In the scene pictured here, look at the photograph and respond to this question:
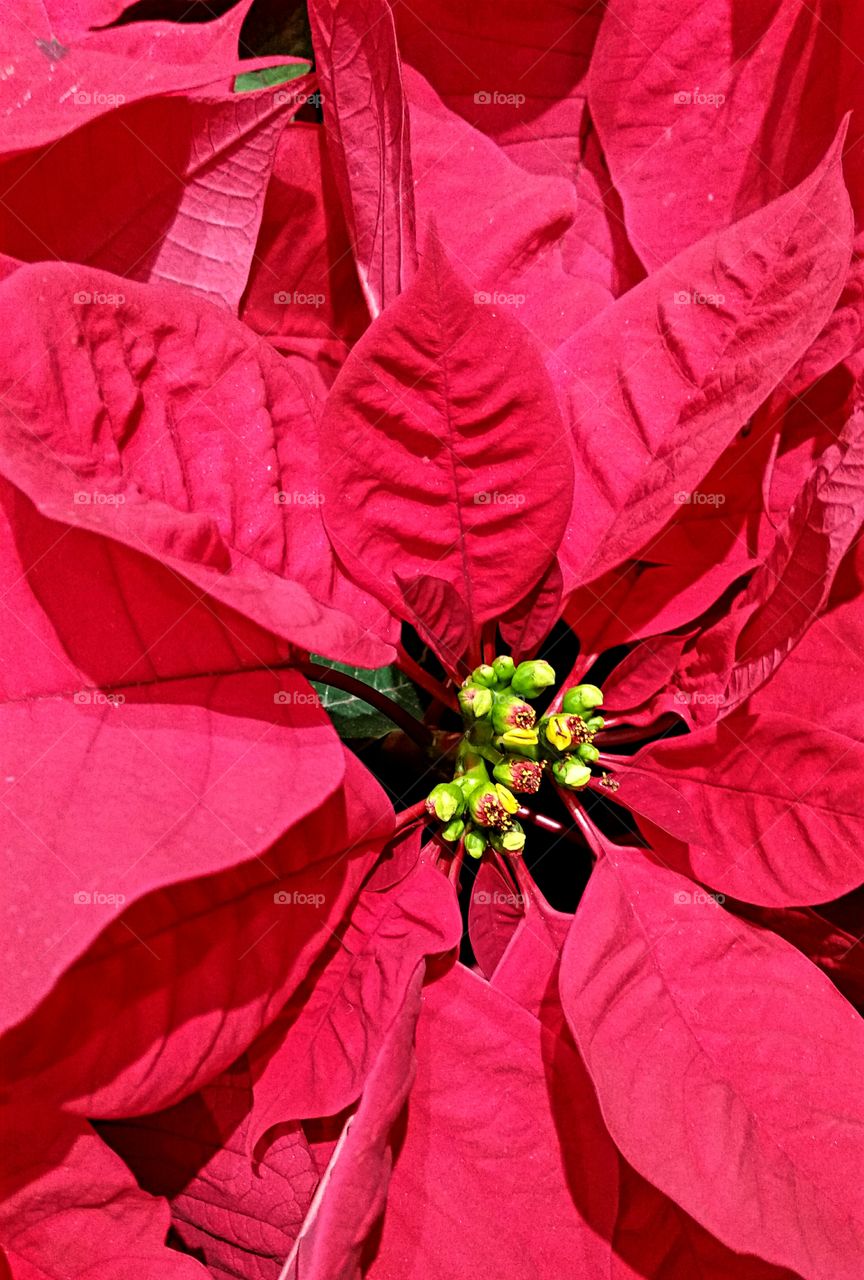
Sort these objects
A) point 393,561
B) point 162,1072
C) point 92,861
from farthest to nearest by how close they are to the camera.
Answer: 1. point 393,561
2. point 162,1072
3. point 92,861

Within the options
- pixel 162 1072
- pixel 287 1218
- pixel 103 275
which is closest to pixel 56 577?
pixel 103 275

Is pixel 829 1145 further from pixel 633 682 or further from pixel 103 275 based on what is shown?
pixel 103 275

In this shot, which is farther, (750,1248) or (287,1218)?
(287,1218)

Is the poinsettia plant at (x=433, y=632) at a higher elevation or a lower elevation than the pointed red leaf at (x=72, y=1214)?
higher

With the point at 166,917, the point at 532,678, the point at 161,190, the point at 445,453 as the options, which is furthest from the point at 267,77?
the point at 166,917

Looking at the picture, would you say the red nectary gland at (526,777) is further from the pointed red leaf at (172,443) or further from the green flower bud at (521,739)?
the pointed red leaf at (172,443)

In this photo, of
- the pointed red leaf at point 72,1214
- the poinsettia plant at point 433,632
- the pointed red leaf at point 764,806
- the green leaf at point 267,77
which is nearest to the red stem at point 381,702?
the poinsettia plant at point 433,632

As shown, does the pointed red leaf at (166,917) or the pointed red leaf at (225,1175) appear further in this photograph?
the pointed red leaf at (225,1175)
